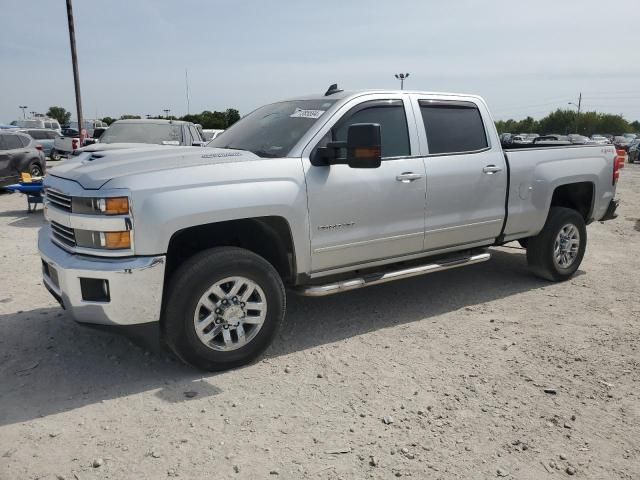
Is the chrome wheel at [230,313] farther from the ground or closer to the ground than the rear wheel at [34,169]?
closer to the ground

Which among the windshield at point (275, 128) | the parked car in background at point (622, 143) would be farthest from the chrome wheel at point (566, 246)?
the parked car in background at point (622, 143)

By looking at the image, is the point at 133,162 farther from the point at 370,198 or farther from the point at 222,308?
the point at 370,198

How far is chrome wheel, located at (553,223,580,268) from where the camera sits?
5.80 m

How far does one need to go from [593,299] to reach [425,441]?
328 cm

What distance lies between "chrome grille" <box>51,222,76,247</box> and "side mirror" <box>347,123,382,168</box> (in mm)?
1916

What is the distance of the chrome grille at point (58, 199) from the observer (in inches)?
137

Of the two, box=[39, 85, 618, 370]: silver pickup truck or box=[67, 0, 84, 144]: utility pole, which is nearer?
box=[39, 85, 618, 370]: silver pickup truck

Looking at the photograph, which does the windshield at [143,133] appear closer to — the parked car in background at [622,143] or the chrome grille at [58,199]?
the chrome grille at [58,199]

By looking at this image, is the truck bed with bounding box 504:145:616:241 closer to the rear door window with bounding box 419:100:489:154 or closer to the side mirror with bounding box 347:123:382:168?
the rear door window with bounding box 419:100:489:154

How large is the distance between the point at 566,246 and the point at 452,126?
2.09m

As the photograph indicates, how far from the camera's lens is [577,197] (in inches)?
241

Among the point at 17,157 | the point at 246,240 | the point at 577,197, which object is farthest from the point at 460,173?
the point at 17,157

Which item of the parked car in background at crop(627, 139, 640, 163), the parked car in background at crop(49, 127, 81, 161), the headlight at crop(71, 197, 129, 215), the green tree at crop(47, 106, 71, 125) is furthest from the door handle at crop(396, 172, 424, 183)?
the green tree at crop(47, 106, 71, 125)

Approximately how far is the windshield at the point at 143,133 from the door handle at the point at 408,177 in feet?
23.0
